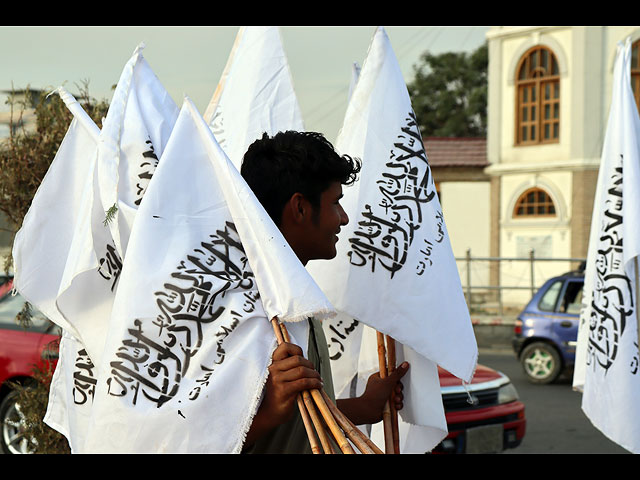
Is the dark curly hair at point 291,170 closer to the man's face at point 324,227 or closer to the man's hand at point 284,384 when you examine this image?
the man's face at point 324,227

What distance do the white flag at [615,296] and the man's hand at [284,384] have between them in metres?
2.46

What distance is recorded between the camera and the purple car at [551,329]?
11039 mm

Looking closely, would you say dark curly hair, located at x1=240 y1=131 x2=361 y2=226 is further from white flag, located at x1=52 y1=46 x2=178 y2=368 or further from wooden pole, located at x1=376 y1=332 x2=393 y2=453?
wooden pole, located at x1=376 y1=332 x2=393 y2=453

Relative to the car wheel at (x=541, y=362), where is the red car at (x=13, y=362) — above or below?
above

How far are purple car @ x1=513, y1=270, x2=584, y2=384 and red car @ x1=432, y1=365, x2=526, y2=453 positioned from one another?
4.59 metres

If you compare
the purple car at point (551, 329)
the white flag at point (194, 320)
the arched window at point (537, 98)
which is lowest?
the purple car at point (551, 329)

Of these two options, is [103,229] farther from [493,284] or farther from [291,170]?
[493,284]

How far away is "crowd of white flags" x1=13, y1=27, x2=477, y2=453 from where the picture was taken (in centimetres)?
188

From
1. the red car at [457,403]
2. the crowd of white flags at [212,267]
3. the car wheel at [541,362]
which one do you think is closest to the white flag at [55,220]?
the crowd of white flags at [212,267]

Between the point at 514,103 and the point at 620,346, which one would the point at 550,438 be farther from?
the point at 514,103

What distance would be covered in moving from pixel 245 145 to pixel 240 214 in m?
1.51

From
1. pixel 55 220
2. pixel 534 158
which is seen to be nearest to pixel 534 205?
pixel 534 158

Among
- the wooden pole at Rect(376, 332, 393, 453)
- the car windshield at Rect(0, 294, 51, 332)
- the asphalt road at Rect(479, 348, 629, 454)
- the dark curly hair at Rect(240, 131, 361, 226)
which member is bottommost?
the asphalt road at Rect(479, 348, 629, 454)

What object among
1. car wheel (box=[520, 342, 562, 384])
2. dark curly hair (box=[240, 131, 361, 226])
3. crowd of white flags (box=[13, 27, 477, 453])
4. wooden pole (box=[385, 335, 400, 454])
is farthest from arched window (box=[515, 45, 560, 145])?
dark curly hair (box=[240, 131, 361, 226])
